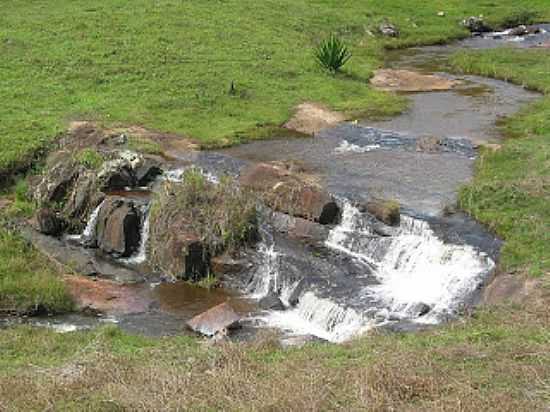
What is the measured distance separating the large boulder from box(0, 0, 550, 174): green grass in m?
4.16

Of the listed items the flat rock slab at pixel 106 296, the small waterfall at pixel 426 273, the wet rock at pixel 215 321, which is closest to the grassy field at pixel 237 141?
the flat rock slab at pixel 106 296

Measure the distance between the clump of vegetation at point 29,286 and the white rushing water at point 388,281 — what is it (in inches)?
156

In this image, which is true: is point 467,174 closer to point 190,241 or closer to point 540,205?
point 540,205

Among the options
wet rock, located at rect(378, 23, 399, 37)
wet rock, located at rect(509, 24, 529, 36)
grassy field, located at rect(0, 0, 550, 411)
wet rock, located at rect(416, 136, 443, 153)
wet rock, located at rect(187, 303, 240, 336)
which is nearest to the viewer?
grassy field, located at rect(0, 0, 550, 411)

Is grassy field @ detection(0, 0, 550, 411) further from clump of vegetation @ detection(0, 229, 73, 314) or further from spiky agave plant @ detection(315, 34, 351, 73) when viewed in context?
spiky agave plant @ detection(315, 34, 351, 73)

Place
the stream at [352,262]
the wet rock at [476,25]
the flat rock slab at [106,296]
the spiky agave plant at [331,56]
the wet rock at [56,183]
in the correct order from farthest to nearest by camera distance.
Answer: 1. the wet rock at [476,25]
2. the spiky agave plant at [331,56]
3. the wet rock at [56,183]
4. the flat rock slab at [106,296]
5. the stream at [352,262]

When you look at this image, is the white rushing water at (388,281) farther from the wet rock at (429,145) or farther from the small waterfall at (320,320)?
the wet rock at (429,145)

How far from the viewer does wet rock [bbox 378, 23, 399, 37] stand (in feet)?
134

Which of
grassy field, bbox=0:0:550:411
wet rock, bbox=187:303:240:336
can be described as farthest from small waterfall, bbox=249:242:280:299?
grassy field, bbox=0:0:550:411

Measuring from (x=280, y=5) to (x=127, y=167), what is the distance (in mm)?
22094

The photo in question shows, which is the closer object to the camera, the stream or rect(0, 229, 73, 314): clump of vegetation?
the stream

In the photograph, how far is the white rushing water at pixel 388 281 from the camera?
1614 centimetres

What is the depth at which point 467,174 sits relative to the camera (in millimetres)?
21703

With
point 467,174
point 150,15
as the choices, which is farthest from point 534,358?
point 150,15
